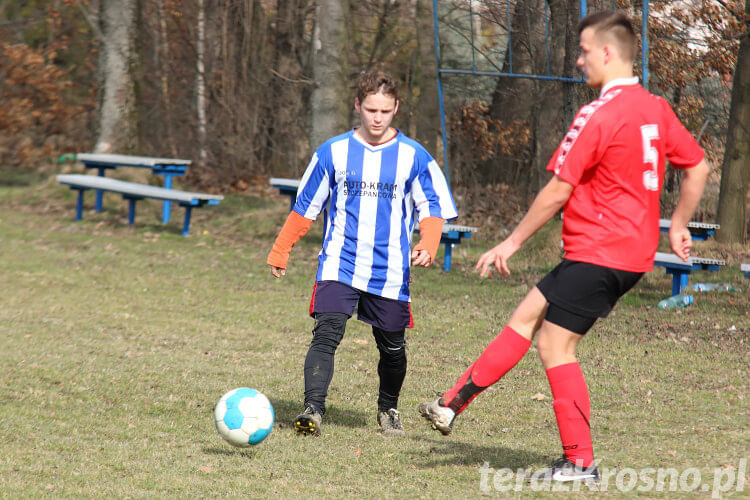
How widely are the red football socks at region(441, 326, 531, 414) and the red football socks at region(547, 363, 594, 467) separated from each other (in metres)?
0.17

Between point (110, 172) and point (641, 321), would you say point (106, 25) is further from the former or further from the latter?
point (641, 321)

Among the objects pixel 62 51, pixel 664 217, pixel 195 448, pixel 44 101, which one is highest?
pixel 62 51

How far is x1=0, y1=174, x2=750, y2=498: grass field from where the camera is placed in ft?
12.8

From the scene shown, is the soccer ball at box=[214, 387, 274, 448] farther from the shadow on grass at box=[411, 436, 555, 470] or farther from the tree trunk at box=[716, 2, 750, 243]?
the tree trunk at box=[716, 2, 750, 243]

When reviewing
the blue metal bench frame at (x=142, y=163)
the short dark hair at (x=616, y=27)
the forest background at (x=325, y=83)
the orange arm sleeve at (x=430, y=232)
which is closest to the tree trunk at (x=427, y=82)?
the forest background at (x=325, y=83)

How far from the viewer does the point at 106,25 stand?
1496 centimetres

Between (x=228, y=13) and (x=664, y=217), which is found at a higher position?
(x=228, y=13)

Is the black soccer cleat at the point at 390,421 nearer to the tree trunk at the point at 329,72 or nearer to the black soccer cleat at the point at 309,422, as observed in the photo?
the black soccer cleat at the point at 309,422

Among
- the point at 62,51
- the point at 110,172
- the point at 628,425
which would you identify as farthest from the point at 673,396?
the point at 62,51

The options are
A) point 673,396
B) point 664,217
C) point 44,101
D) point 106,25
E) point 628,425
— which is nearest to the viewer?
point 628,425

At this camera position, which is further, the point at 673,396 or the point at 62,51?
the point at 62,51

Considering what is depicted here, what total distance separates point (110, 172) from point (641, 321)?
10773 millimetres

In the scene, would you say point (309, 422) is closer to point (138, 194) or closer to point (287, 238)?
point (287, 238)

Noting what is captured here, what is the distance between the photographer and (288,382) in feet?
18.4
